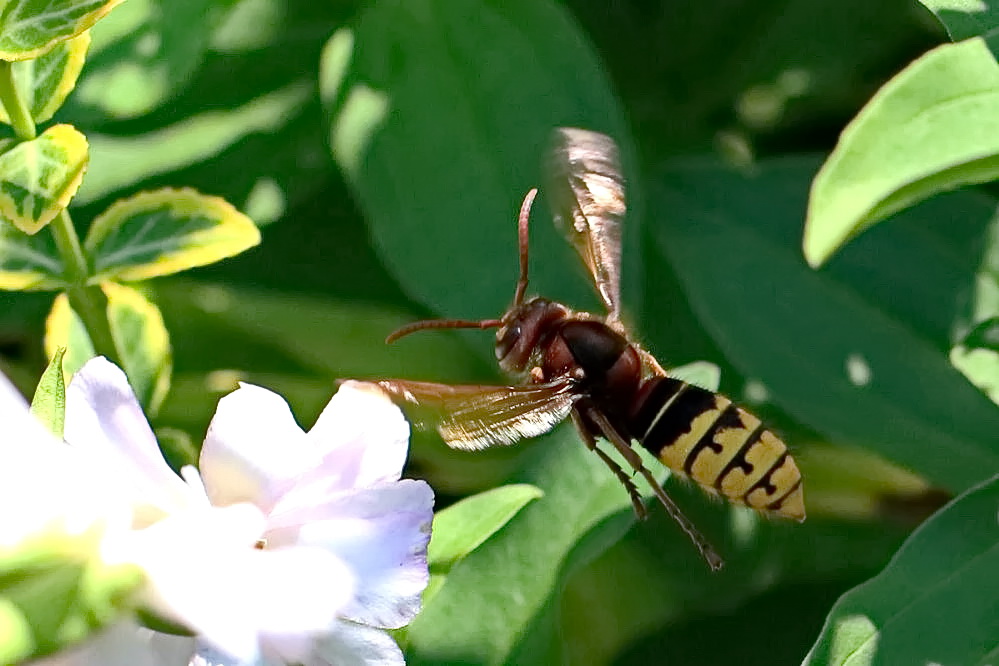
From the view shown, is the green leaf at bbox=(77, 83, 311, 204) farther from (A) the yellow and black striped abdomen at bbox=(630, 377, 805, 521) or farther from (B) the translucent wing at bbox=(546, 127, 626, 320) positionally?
(A) the yellow and black striped abdomen at bbox=(630, 377, 805, 521)

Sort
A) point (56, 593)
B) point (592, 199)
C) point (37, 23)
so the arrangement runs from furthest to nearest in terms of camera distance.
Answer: point (592, 199) → point (37, 23) → point (56, 593)

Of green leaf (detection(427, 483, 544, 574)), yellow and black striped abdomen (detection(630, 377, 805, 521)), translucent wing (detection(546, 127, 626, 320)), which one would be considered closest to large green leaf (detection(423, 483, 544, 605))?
green leaf (detection(427, 483, 544, 574))

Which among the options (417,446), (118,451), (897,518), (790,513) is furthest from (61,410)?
(897,518)

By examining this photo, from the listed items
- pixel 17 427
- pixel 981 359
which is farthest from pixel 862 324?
pixel 17 427

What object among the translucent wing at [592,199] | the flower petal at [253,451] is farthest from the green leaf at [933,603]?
the flower petal at [253,451]

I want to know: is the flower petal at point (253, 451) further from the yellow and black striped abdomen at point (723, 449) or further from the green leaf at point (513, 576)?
the yellow and black striped abdomen at point (723, 449)

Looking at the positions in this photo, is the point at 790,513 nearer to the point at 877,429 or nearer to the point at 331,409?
the point at 877,429

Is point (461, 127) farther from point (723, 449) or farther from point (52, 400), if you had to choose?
point (52, 400)
